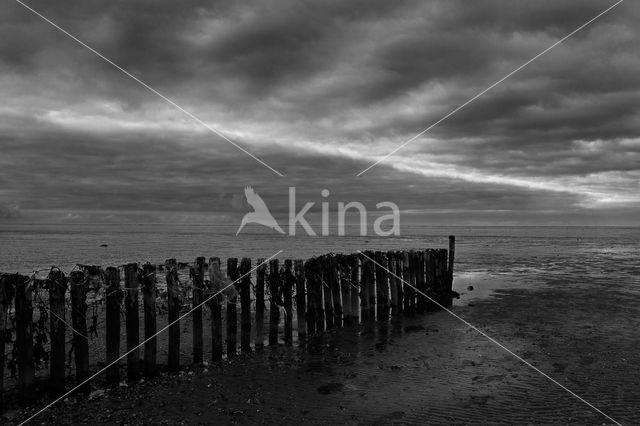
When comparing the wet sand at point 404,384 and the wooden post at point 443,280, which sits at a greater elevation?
the wooden post at point 443,280

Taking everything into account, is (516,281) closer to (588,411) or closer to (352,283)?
(352,283)

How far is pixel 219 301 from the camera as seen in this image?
929 cm

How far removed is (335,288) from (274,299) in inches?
83.1

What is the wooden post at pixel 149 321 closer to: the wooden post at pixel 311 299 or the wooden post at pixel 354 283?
the wooden post at pixel 311 299

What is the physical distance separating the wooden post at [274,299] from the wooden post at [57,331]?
14.3 ft

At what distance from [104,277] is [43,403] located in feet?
7.10

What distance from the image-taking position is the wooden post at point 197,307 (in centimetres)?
895

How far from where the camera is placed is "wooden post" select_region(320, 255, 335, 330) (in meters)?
11.7

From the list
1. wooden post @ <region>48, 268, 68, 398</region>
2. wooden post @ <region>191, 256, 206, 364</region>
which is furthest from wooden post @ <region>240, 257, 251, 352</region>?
wooden post @ <region>48, 268, 68, 398</region>

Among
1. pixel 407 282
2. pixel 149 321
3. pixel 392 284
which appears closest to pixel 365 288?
pixel 392 284

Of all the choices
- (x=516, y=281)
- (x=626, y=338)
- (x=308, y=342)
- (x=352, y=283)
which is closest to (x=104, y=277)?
(x=308, y=342)

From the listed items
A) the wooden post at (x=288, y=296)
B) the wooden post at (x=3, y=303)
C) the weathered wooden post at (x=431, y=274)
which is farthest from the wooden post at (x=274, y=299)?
the weathered wooden post at (x=431, y=274)

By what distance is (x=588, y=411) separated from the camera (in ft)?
22.8

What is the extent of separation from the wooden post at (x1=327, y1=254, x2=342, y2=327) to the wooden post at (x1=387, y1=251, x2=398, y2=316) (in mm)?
2476
